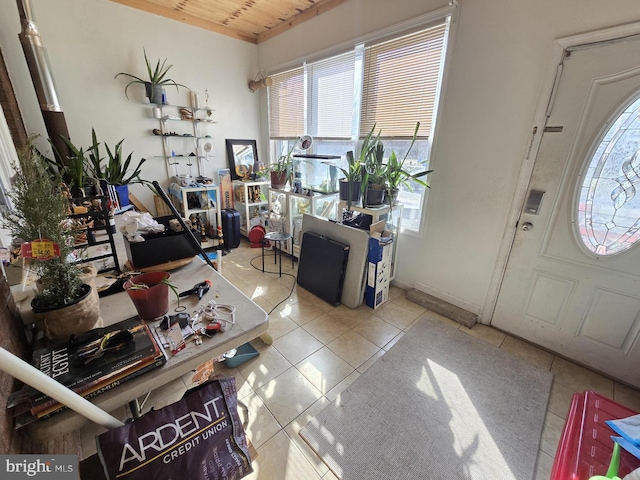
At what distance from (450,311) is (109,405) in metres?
2.33

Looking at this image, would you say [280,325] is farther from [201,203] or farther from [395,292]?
[201,203]

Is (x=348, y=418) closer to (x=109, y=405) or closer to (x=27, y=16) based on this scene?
(x=109, y=405)

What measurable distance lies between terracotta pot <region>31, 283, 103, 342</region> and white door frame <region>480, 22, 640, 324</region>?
2429mm

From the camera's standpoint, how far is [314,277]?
2.58m

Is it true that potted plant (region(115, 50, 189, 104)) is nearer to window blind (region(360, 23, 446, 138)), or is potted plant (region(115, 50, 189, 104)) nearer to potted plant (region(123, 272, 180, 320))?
window blind (region(360, 23, 446, 138))

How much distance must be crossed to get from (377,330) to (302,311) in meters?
0.66

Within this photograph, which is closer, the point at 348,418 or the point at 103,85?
the point at 348,418

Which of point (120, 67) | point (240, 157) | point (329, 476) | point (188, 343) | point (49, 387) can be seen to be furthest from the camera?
point (240, 157)

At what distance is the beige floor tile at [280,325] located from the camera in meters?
2.07

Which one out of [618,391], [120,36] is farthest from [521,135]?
[120,36]

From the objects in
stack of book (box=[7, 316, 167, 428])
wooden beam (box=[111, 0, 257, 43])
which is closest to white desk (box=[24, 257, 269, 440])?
stack of book (box=[7, 316, 167, 428])

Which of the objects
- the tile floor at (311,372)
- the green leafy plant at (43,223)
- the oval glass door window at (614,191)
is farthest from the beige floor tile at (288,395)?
the oval glass door window at (614,191)

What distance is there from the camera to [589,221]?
5.53ft

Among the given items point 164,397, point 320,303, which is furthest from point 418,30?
point 164,397
